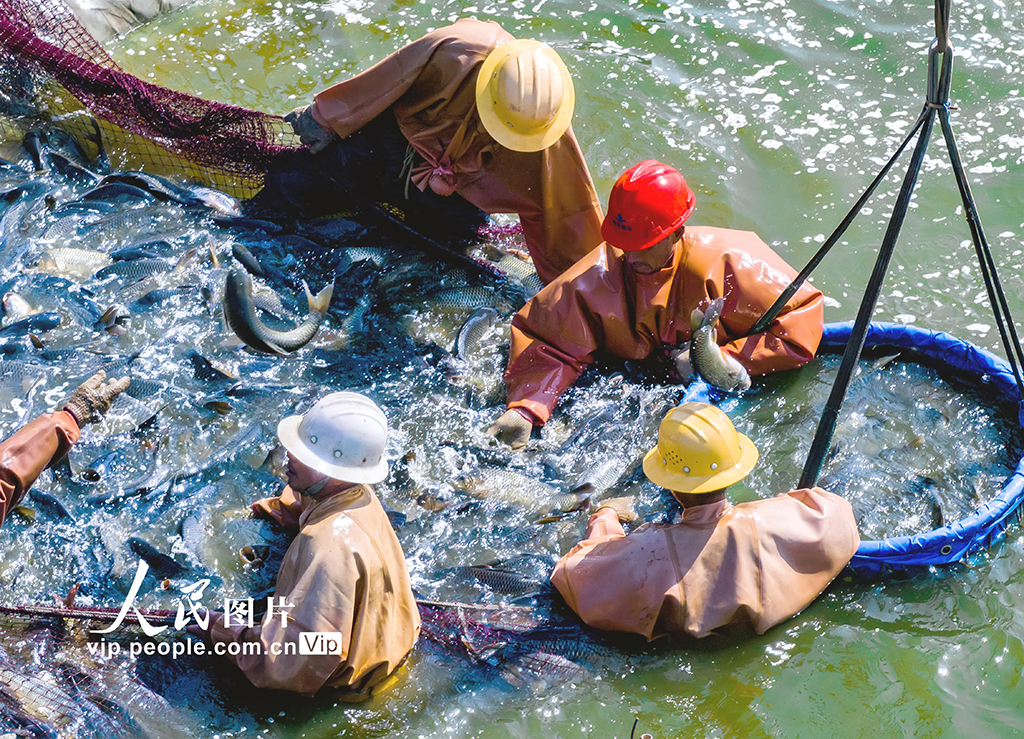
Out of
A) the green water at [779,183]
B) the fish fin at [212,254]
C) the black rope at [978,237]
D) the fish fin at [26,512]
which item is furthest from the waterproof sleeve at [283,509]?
the black rope at [978,237]

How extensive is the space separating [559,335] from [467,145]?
1349 mm

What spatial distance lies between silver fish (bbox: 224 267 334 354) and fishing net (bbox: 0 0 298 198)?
1.35 metres

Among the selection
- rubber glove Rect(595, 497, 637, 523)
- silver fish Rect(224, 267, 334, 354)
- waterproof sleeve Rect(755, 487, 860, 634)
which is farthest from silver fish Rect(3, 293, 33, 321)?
waterproof sleeve Rect(755, 487, 860, 634)

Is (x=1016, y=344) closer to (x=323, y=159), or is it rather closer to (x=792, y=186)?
(x=792, y=186)

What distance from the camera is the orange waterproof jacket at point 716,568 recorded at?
402 centimetres

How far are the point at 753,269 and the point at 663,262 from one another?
0.53 meters

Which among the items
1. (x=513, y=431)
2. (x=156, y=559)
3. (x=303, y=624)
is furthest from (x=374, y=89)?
(x=303, y=624)

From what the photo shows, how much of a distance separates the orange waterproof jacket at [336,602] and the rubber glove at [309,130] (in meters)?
3.02

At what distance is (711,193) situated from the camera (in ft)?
23.2

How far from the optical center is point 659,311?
536 cm

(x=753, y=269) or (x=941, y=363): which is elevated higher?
(x=753, y=269)

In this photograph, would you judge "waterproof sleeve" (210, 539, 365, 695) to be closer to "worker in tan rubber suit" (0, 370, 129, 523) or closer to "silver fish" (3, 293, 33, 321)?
"worker in tan rubber suit" (0, 370, 129, 523)

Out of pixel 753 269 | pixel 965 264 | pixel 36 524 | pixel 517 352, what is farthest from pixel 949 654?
pixel 36 524

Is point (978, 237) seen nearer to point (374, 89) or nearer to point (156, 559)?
point (374, 89)
